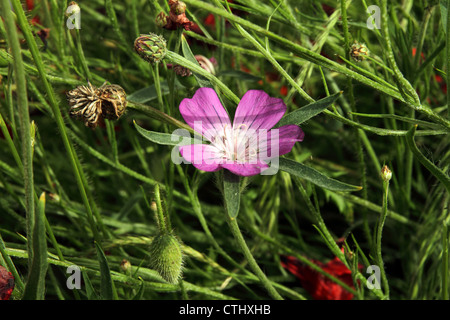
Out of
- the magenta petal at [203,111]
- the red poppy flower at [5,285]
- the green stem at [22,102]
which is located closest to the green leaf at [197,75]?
the magenta petal at [203,111]

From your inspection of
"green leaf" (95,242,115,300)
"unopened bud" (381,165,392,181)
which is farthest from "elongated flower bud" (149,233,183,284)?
"unopened bud" (381,165,392,181)

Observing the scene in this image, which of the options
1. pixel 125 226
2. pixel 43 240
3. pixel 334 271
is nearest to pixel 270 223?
pixel 334 271

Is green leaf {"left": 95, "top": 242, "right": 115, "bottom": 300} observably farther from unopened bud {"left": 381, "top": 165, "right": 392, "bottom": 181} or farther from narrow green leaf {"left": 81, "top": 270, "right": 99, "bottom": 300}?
unopened bud {"left": 381, "top": 165, "right": 392, "bottom": 181}

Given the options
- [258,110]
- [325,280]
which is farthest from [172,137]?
[325,280]

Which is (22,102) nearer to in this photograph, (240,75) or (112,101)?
(112,101)

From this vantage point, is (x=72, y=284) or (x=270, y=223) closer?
(x=72, y=284)
